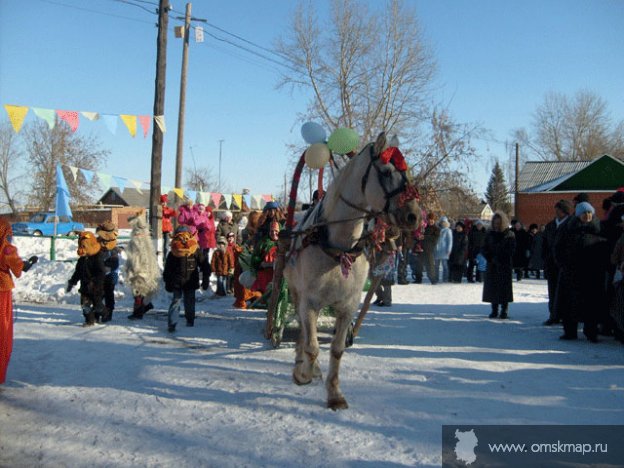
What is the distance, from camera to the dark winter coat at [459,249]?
15.0m

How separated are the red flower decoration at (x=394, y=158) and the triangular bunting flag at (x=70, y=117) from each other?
8.20 meters

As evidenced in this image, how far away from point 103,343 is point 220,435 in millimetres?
3779

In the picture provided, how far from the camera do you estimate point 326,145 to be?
526 centimetres

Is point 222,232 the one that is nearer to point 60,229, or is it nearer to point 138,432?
point 138,432

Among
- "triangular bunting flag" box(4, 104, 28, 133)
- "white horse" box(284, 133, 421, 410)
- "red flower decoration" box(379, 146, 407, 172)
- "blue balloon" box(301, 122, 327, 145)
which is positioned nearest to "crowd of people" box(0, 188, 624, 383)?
"white horse" box(284, 133, 421, 410)

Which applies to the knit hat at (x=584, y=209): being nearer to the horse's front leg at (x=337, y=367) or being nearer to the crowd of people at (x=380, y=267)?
the crowd of people at (x=380, y=267)

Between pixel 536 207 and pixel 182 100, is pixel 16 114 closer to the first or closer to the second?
pixel 182 100

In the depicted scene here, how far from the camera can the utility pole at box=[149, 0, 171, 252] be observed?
12406 mm

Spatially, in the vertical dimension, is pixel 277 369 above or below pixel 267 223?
below

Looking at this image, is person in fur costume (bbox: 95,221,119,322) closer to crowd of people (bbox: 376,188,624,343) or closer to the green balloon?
crowd of people (bbox: 376,188,624,343)

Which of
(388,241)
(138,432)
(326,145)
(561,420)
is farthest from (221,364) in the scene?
(561,420)

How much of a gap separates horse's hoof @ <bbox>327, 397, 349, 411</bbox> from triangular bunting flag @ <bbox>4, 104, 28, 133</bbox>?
8175 mm

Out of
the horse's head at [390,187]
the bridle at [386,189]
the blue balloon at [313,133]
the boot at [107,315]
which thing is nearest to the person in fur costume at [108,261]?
the boot at [107,315]

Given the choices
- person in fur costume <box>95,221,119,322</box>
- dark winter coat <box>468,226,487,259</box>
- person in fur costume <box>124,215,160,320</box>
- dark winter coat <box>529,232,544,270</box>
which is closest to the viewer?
person in fur costume <box>95,221,119,322</box>
